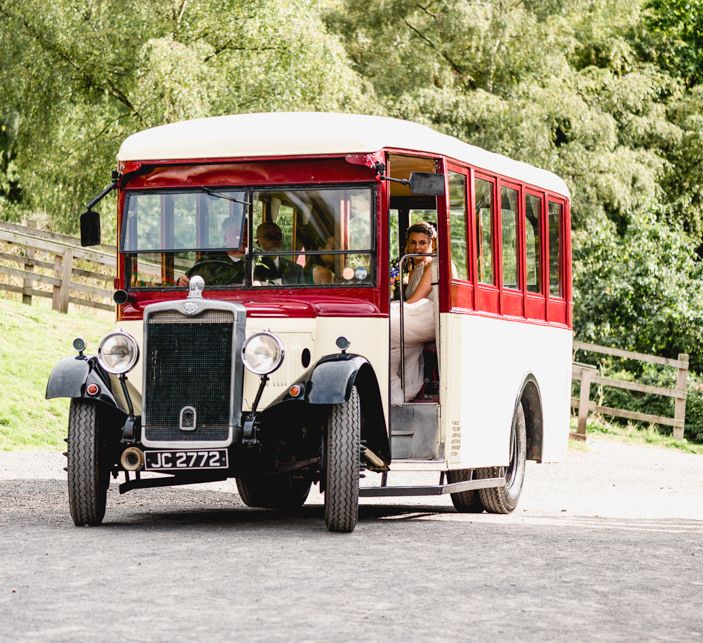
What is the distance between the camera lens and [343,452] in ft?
34.5

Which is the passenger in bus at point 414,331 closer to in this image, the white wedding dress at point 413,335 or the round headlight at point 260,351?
the white wedding dress at point 413,335

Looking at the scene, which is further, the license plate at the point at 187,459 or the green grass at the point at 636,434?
the green grass at the point at 636,434

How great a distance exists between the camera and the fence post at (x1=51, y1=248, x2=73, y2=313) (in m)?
28.7

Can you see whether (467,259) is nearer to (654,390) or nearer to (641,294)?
(654,390)

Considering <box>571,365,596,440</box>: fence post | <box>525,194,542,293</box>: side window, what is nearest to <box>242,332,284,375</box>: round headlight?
<box>525,194,542,293</box>: side window

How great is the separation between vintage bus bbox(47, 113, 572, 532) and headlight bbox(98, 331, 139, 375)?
1 cm

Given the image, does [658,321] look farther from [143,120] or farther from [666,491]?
[666,491]

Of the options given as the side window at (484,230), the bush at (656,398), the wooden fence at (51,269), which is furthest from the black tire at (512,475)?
the wooden fence at (51,269)

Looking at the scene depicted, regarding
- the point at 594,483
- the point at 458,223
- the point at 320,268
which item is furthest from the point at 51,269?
the point at 320,268

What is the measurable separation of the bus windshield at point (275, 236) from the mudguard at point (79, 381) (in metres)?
1.03

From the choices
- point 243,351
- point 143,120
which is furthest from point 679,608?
point 143,120

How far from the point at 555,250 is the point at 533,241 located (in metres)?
0.75

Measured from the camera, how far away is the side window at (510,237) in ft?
44.3

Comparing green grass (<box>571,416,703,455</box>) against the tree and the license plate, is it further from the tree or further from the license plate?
the license plate
